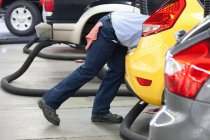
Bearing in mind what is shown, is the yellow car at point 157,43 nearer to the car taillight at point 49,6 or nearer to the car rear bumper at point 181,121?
the car rear bumper at point 181,121

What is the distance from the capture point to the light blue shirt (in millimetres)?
5090

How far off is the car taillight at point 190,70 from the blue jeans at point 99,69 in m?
2.63

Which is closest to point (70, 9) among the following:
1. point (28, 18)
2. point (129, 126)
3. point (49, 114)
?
point (49, 114)

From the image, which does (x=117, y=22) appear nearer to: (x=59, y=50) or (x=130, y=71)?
(x=130, y=71)

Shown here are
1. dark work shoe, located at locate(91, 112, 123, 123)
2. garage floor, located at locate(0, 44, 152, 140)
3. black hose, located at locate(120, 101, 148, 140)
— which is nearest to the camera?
black hose, located at locate(120, 101, 148, 140)

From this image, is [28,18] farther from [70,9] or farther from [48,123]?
[48,123]

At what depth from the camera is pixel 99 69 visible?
17.8 feet

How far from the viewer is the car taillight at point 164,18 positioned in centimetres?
464

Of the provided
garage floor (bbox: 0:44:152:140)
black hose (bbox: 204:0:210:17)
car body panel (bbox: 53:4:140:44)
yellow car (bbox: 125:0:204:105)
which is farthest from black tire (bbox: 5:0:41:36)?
black hose (bbox: 204:0:210:17)

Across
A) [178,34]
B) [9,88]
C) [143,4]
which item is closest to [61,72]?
[9,88]

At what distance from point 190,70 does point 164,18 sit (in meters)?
2.18

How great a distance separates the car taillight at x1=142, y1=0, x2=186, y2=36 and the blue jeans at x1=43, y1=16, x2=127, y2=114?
1.90 feet

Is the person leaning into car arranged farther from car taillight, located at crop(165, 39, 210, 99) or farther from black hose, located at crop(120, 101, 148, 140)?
car taillight, located at crop(165, 39, 210, 99)

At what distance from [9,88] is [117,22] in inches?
105
